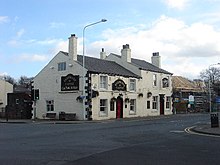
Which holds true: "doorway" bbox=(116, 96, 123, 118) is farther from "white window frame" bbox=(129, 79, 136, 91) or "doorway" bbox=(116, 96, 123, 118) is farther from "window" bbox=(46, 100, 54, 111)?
"window" bbox=(46, 100, 54, 111)

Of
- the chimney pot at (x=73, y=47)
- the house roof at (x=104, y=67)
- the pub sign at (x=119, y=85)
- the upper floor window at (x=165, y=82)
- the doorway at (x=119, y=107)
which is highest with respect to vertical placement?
the chimney pot at (x=73, y=47)

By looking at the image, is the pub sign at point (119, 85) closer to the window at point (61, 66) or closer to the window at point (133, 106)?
the window at point (133, 106)

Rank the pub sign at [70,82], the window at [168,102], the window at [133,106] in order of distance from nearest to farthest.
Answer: the pub sign at [70,82], the window at [133,106], the window at [168,102]

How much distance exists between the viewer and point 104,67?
4366 cm

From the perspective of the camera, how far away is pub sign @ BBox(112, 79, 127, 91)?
4259cm

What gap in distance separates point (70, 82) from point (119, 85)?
6153mm

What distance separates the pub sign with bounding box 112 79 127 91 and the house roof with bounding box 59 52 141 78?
88 cm

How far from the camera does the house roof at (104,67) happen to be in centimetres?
4106

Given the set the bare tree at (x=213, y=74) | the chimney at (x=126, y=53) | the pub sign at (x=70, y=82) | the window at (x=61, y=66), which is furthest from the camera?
the bare tree at (x=213, y=74)

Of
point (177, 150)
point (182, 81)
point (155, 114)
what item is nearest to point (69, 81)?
point (155, 114)

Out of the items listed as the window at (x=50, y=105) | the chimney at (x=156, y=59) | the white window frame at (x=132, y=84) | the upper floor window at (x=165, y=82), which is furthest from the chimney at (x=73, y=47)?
the chimney at (x=156, y=59)

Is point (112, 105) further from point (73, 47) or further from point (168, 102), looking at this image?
point (168, 102)

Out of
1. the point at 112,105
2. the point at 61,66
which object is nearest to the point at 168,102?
the point at 112,105

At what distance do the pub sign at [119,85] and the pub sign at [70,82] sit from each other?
4.65 meters
